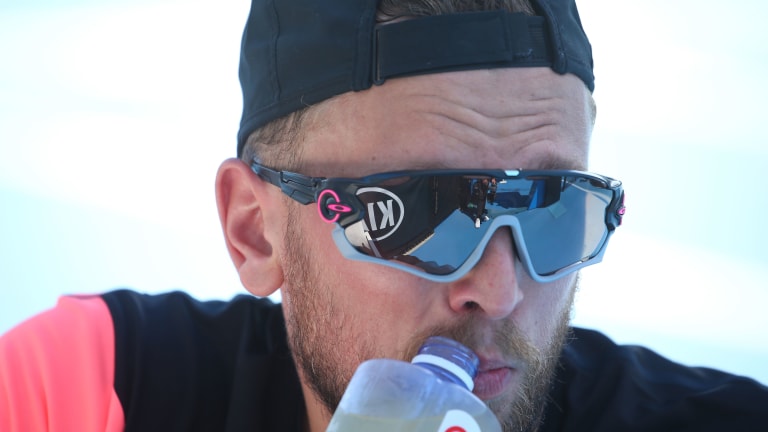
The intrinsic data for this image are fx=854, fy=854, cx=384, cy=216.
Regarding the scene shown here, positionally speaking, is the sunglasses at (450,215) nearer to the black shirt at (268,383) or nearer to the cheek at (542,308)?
the cheek at (542,308)

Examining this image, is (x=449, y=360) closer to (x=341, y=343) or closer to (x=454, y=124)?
(x=341, y=343)

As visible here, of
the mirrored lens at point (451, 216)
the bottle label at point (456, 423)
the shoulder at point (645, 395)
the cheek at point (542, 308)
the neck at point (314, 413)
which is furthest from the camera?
the neck at point (314, 413)

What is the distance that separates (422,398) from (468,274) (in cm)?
31

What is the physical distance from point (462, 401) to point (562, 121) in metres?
0.67

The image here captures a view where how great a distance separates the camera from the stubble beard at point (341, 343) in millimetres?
1741

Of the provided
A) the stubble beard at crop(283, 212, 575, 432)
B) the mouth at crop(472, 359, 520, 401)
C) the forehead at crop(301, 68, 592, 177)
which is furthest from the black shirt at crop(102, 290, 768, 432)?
the forehead at crop(301, 68, 592, 177)

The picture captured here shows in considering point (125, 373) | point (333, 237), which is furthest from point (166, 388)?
point (333, 237)

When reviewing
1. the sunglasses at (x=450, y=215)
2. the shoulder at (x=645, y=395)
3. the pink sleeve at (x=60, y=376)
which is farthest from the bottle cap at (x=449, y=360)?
the pink sleeve at (x=60, y=376)

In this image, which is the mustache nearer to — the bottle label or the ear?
the bottle label

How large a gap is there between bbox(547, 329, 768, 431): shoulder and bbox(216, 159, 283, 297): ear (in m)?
0.76

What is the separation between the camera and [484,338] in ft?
5.59

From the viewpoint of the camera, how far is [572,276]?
1974 mm

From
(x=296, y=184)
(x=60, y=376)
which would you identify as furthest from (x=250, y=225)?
(x=60, y=376)

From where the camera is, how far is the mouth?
1.72 m
